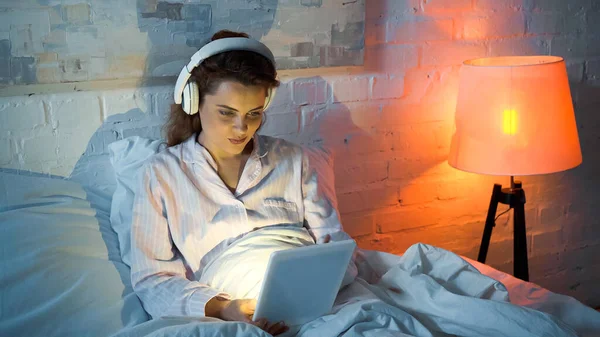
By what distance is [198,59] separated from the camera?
55.4 inches

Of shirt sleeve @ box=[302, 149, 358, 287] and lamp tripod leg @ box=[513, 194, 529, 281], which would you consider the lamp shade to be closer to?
lamp tripod leg @ box=[513, 194, 529, 281]

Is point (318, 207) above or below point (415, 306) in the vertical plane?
above

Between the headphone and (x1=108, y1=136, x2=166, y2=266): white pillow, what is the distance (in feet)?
0.66

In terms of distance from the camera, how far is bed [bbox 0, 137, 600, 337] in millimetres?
1229

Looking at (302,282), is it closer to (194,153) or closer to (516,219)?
(194,153)

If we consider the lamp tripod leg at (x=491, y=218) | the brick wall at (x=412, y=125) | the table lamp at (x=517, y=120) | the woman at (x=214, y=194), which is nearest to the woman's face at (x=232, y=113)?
the woman at (x=214, y=194)

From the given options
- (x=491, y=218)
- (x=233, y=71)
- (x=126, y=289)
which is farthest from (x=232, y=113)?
(x=491, y=218)

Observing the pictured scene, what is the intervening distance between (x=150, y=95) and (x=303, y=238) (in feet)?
1.81

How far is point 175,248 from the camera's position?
58.6 inches

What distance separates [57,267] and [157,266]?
0.20 meters

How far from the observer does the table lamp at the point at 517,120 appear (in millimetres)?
1806

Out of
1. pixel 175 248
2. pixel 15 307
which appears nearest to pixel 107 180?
pixel 175 248

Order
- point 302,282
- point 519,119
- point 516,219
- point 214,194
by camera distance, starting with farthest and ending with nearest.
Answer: point 516,219 → point 519,119 → point 214,194 → point 302,282

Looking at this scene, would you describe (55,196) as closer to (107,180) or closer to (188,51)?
(107,180)
